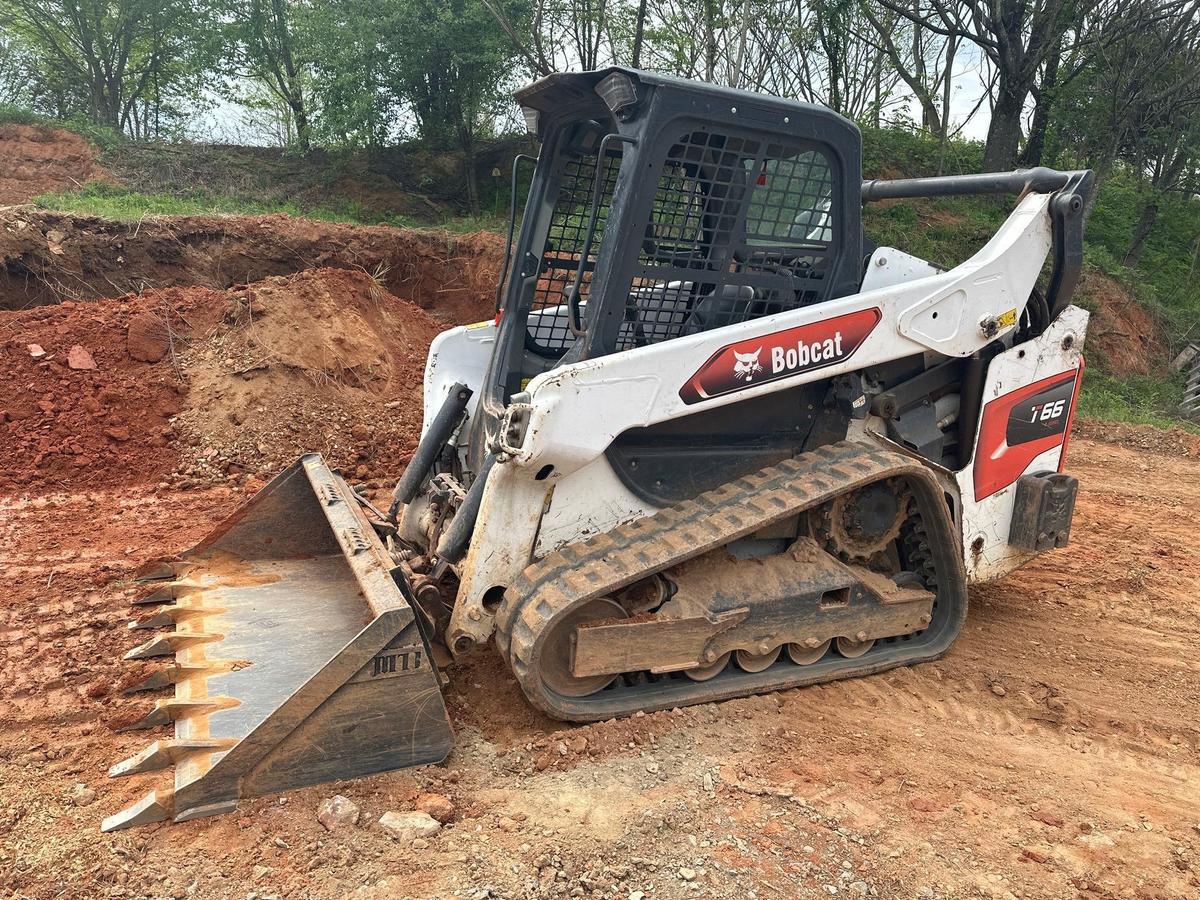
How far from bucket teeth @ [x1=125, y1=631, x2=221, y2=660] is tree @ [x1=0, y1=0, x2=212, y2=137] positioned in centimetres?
1809

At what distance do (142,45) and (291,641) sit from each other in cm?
2096

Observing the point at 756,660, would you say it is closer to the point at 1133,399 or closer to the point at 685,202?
the point at 685,202

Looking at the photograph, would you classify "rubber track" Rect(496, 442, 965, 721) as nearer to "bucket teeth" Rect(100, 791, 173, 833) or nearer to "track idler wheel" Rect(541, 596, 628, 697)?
"track idler wheel" Rect(541, 596, 628, 697)

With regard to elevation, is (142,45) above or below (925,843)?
→ above

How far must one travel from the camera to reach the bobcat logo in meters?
3.27

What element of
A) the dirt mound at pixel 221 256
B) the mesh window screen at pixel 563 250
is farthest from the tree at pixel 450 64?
the mesh window screen at pixel 563 250

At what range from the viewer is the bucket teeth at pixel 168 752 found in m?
2.72

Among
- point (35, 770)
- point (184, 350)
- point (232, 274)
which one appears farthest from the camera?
point (232, 274)

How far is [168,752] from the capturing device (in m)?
2.72

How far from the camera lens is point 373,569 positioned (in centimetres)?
321

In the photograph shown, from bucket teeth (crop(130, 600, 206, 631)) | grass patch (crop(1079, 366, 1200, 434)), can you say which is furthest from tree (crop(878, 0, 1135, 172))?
bucket teeth (crop(130, 600, 206, 631))

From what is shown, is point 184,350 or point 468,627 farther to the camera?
point 184,350

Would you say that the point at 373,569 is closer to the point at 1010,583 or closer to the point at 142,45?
the point at 1010,583

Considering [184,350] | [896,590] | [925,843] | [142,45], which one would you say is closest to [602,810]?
[925,843]
